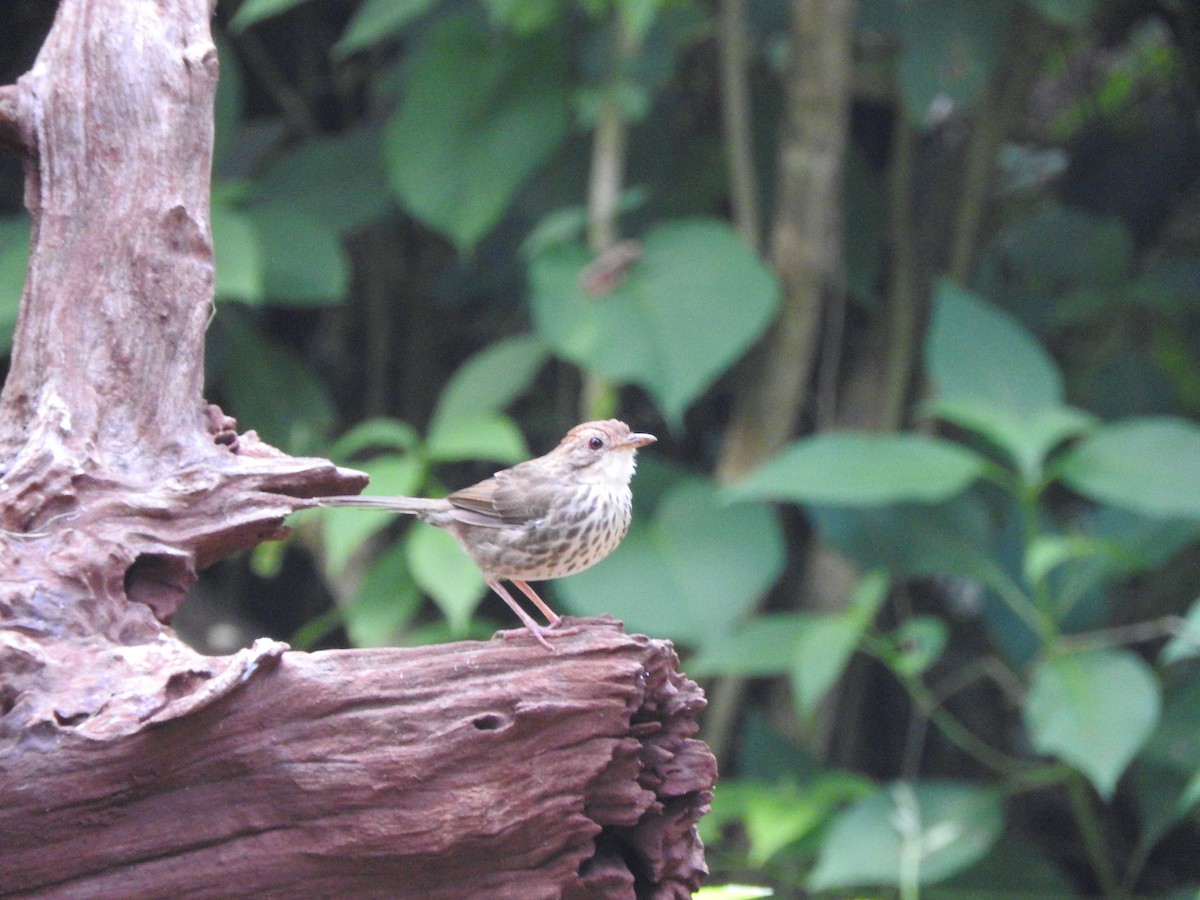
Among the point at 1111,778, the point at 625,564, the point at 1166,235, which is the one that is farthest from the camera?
the point at 1166,235

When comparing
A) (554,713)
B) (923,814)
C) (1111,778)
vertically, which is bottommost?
(923,814)

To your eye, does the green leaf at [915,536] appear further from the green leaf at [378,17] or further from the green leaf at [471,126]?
the green leaf at [378,17]

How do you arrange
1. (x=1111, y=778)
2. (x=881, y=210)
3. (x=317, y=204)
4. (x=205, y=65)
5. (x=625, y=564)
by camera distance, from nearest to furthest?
1. (x=205, y=65)
2. (x=1111, y=778)
3. (x=625, y=564)
4. (x=317, y=204)
5. (x=881, y=210)

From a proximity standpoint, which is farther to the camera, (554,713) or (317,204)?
(317,204)

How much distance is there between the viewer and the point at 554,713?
2291 millimetres

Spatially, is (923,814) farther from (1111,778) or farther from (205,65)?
(205,65)

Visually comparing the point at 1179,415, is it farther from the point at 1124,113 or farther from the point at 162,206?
the point at 162,206

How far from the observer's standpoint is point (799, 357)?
17.4ft

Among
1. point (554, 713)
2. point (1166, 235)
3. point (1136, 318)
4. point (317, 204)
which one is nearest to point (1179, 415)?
point (1136, 318)

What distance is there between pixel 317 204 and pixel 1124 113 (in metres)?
3.82

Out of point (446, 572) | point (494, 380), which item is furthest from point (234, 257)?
point (446, 572)

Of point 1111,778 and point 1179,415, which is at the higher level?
point 1179,415

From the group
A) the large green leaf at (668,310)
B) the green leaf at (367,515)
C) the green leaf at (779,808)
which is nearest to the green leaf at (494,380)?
the large green leaf at (668,310)

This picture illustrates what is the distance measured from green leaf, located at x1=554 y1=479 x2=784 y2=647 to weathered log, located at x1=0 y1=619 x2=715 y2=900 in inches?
81.7
